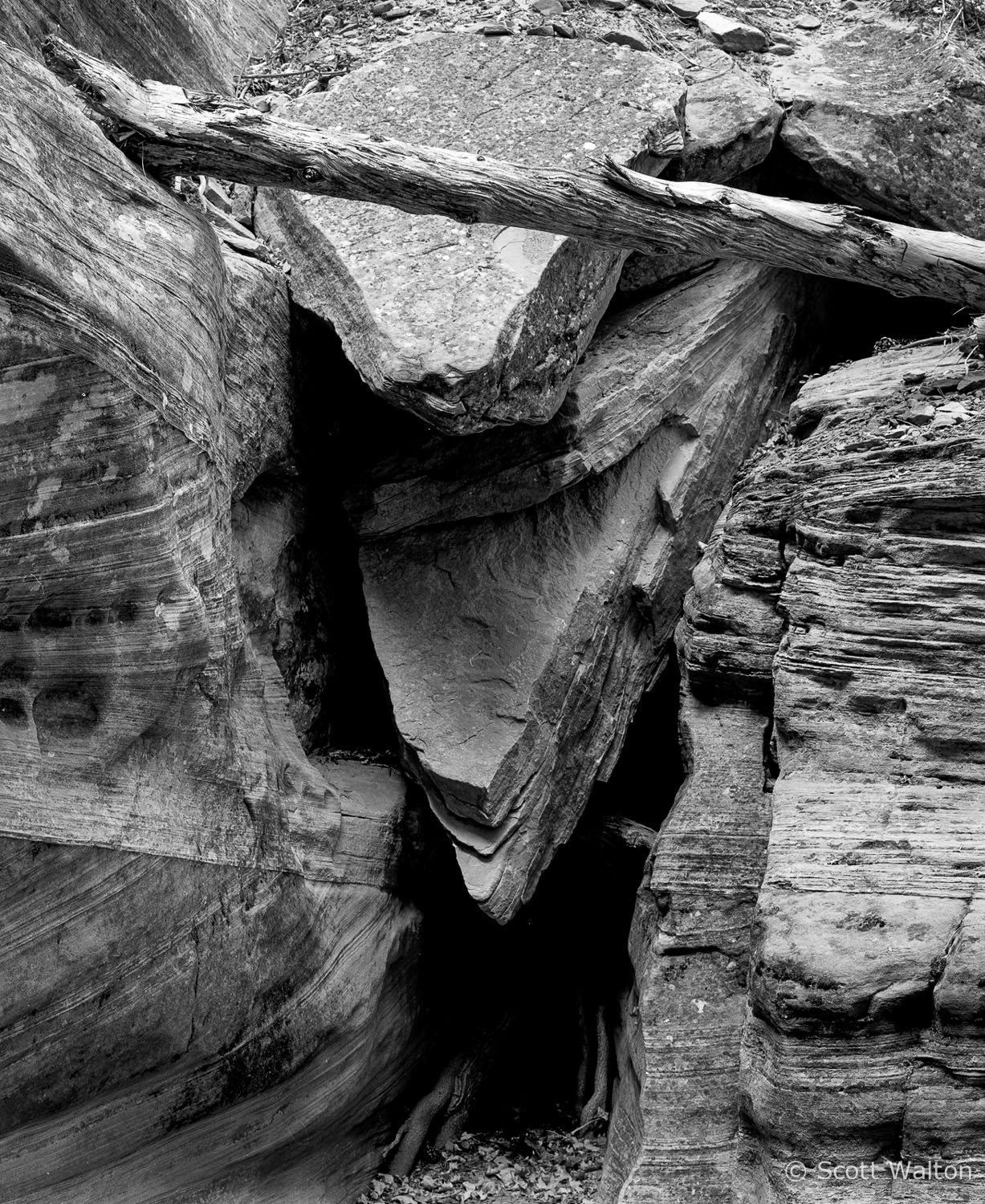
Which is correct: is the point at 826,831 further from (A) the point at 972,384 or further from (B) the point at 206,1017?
(B) the point at 206,1017

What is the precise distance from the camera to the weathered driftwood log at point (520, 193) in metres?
6.88

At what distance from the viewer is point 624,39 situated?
9875 mm

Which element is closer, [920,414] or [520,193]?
[520,193]

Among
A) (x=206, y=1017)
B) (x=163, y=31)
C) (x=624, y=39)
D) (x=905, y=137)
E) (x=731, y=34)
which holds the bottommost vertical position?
(x=206, y=1017)

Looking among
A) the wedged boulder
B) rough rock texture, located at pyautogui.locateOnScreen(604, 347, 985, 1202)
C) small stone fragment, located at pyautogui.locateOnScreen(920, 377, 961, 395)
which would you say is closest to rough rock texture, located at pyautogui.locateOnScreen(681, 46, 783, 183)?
the wedged boulder

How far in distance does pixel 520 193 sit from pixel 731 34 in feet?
14.9

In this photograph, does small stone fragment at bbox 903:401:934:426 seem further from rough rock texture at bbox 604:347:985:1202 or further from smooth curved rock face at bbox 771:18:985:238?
smooth curved rock face at bbox 771:18:985:238

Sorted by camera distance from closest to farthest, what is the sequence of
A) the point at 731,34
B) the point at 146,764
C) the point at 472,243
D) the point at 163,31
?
the point at 146,764
the point at 472,243
the point at 163,31
the point at 731,34

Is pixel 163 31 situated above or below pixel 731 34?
below

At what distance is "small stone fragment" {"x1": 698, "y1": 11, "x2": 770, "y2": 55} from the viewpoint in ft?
34.3

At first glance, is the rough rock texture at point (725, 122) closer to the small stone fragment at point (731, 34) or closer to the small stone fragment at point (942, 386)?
the small stone fragment at point (731, 34)

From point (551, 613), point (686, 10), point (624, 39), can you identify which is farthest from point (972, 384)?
point (686, 10)

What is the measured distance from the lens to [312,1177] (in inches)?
326

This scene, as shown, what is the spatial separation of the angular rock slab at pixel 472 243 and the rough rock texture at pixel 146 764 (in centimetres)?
79
